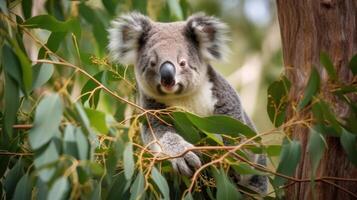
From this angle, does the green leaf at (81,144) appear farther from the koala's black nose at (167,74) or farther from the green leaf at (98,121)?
the koala's black nose at (167,74)

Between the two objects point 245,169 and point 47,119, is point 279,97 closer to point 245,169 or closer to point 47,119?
point 245,169

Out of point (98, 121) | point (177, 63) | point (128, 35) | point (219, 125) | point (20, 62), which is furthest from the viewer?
point (128, 35)

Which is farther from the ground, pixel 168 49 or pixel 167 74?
pixel 168 49

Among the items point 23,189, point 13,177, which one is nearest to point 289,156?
point 23,189

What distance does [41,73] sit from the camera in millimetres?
2551

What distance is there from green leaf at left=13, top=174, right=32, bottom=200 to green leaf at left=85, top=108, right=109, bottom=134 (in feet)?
1.63

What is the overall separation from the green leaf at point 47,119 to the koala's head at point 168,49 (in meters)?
1.34

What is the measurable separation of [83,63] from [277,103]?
122 cm

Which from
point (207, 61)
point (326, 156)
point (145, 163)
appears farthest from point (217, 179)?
point (207, 61)

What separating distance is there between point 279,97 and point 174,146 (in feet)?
2.10

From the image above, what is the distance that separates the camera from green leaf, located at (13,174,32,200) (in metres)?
2.58

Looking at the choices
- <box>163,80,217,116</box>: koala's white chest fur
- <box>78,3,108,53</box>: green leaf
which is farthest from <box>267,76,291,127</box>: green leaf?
<box>78,3,108,53</box>: green leaf

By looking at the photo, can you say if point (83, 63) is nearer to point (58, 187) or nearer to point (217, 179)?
point (217, 179)

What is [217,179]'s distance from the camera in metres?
2.62
